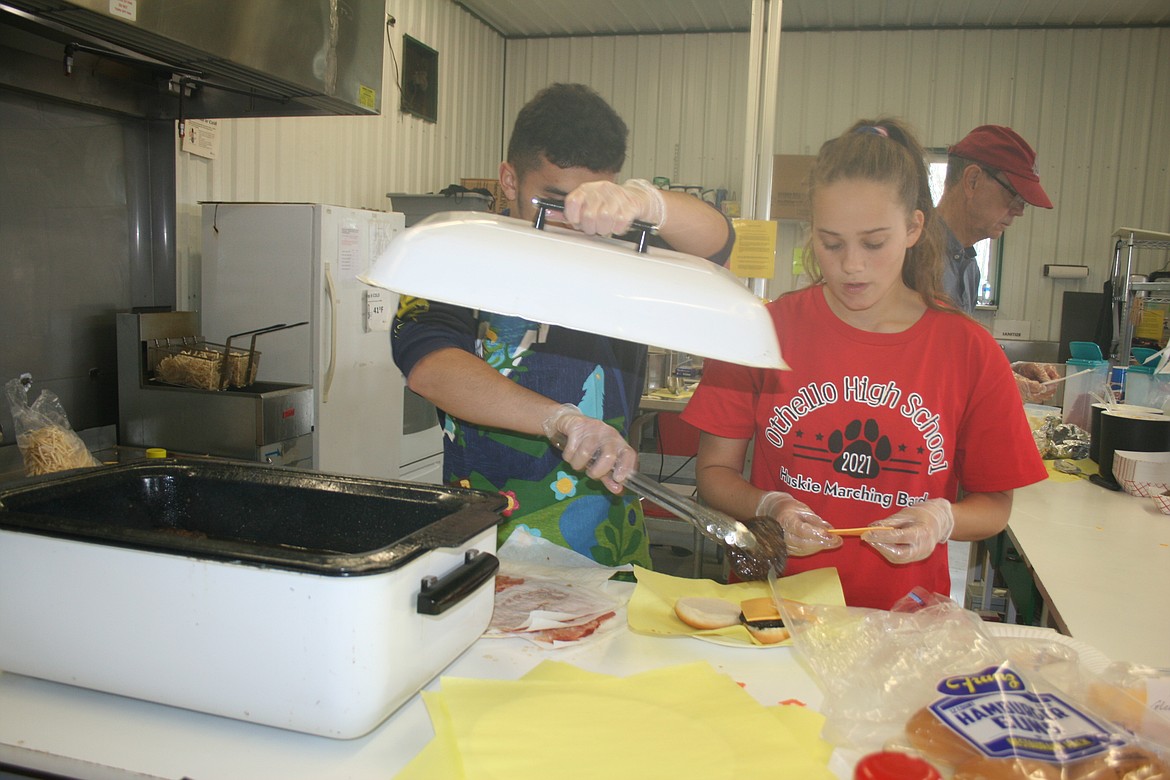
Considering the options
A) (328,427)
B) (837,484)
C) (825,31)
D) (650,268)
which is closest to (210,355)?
(328,427)

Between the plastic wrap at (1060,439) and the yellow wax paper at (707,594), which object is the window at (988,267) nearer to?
the plastic wrap at (1060,439)

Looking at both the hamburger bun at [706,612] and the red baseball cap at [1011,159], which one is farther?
the red baseball cap at [1011,159]

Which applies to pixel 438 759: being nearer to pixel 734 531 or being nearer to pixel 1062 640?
pixel 734 531

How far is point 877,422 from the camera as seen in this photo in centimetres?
158

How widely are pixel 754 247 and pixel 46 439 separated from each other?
7.27 feet

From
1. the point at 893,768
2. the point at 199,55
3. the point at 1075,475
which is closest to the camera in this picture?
the point at 893,768

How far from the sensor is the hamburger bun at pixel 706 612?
4.01ft

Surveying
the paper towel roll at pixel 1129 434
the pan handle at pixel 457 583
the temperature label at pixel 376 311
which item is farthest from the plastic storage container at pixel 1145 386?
the temperature label at pixel 376 311

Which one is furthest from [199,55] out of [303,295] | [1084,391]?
[1084,391]

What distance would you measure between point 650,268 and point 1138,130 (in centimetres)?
673

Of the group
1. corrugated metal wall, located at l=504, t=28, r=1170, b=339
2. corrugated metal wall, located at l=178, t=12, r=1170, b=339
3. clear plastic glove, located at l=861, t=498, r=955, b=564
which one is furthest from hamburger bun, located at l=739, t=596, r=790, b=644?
corrugated metal wall, located at l=504, t=28, r=1170, b=339

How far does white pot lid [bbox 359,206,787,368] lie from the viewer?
873 millimetres

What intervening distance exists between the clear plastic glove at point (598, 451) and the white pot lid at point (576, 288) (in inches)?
17.7

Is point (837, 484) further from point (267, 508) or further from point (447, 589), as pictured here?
point (267, 508)
